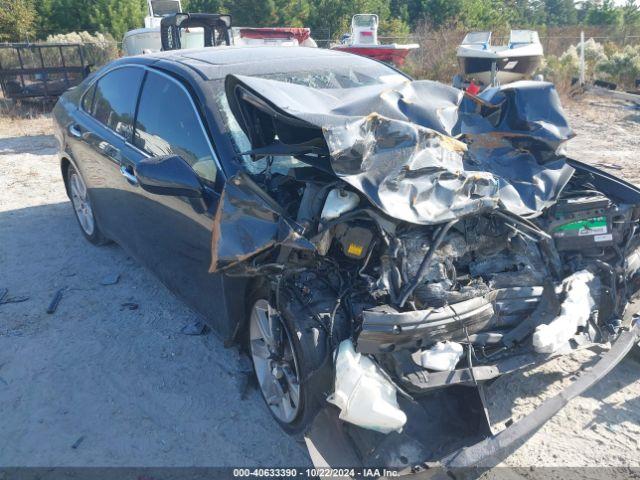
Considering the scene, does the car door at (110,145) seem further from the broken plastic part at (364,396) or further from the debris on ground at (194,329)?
the broken plastic part at (364,396)

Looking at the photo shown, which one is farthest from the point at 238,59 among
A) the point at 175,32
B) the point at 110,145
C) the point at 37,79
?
the point at 37,79

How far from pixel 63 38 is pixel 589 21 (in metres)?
37.4

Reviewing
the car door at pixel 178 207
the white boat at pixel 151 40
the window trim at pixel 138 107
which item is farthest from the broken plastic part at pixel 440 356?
the white boat at pixel 151 40

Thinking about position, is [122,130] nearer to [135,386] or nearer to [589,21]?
[135,386]

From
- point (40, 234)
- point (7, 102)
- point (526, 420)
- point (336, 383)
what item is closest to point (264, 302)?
point (336, 383)

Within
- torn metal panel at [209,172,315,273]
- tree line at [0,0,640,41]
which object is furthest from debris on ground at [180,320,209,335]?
tree line at [0,0,640,41]

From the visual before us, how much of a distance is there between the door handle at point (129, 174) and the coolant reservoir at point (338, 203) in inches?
72.7

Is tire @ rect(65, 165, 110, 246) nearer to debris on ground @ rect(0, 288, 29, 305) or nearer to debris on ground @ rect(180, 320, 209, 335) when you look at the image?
debris on ground @ rect(0, 288, 29, 305)

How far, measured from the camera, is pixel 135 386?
10.9ft

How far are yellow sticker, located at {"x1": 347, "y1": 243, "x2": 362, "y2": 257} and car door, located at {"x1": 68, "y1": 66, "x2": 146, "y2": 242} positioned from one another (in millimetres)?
1923

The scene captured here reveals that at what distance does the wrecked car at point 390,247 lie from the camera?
237 cm

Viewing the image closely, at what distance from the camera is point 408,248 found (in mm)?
2592

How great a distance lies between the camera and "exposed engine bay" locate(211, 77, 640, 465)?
236 cm

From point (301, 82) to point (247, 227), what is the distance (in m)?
1.42
